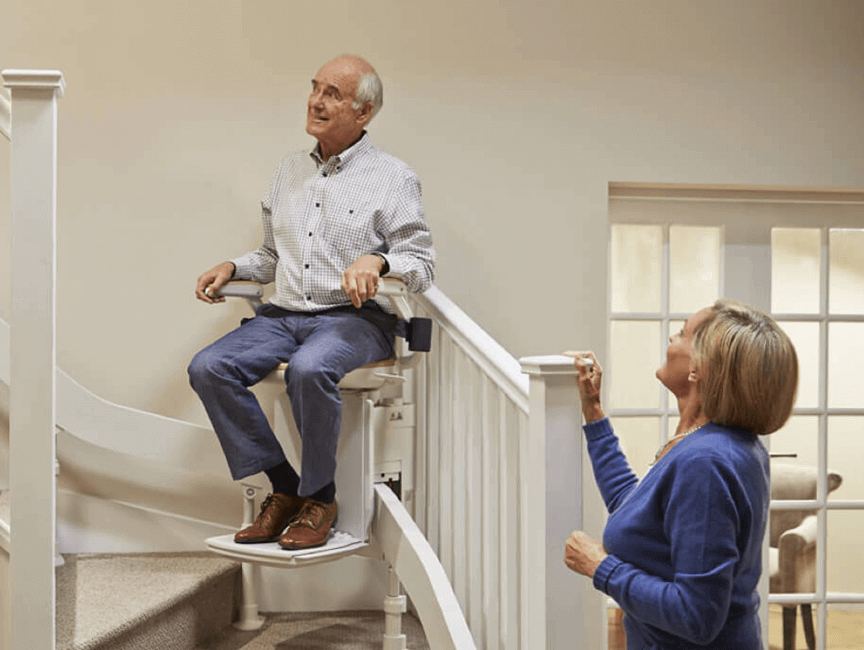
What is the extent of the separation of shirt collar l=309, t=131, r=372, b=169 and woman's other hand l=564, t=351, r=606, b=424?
1.24 m

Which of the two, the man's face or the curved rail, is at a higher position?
the man's face

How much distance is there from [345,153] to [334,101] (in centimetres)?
15

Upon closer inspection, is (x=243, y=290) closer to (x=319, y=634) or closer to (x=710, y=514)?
(x=319, y=634)

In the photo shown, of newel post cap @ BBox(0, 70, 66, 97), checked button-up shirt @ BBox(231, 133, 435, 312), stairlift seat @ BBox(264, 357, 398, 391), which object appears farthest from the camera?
checked button-up shirt @ BBox(231, 133, 435, 312)

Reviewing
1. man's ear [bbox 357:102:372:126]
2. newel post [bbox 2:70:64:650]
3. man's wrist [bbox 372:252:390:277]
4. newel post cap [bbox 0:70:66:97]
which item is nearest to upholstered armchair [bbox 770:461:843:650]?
man's wrist [bbox 372:252:390:277]

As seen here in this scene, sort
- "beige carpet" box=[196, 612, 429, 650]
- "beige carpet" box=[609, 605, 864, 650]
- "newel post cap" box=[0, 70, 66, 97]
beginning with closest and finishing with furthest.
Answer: "newel post cap" box=[0, 70, 66, 97]
"beige carpet" box=[196, 612, 429, 650]
"beige carpet" box=[609, 605, 864, 650]

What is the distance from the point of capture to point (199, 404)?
118 inches

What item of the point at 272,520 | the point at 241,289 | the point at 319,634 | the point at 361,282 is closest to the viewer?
the point at 361,282

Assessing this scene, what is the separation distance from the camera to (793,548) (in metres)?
3.35

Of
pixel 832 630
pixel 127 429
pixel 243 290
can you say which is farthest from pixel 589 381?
pixel 832 630

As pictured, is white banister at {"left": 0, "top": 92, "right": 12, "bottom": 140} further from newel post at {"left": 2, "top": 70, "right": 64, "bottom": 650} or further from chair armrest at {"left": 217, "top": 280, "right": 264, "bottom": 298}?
chair armrest at {"left": 217, "top": 280, "right": 264, "bottom": 298}

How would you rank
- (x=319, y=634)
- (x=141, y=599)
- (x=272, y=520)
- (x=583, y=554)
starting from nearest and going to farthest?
1. (x=583, y=554)
2. (x=272, y=520)
3. (x=141, y=599)
4. (x=319, y=634)

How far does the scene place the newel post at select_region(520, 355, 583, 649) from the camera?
4.54ft

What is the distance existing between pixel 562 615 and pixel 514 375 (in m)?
0.43
